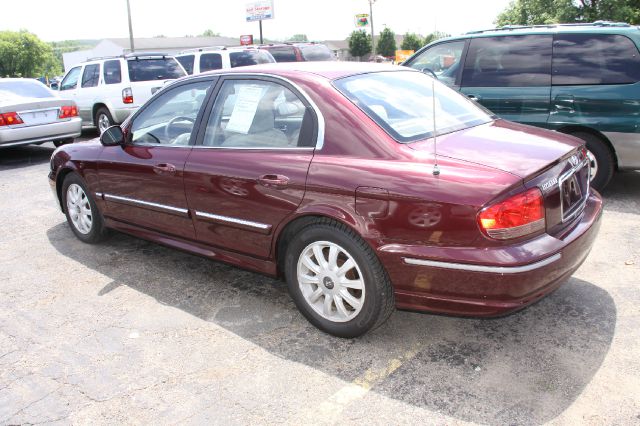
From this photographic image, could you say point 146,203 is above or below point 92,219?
above

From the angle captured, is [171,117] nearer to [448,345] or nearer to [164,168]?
[164,168]

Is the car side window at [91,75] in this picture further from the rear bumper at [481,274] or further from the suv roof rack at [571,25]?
the rear bumper at [481,274]

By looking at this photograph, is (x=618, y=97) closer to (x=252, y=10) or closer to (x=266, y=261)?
(x=266, y=261)

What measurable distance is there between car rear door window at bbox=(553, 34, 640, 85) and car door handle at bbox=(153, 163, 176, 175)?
4277 millimetres

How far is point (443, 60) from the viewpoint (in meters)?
6.97

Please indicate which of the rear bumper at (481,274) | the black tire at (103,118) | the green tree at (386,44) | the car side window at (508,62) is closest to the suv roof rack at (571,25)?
the car side window at (508,62)

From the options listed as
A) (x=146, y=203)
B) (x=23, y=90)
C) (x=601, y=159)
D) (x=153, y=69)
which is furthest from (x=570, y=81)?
(x=23, y=90)

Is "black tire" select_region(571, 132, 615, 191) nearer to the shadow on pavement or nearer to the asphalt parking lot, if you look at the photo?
the asphalt parking lot

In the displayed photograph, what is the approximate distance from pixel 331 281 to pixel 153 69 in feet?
33.8

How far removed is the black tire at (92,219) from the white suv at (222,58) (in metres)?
7.81

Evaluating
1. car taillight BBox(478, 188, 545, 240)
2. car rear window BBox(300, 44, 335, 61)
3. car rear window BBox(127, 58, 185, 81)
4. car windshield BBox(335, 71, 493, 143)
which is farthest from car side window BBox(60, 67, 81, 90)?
car taillight BBox(478, 188, 545, 240)

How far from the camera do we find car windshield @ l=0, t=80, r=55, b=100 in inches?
388

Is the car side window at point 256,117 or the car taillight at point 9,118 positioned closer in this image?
the car side window at point 256,117

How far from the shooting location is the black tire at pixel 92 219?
4.95 m
